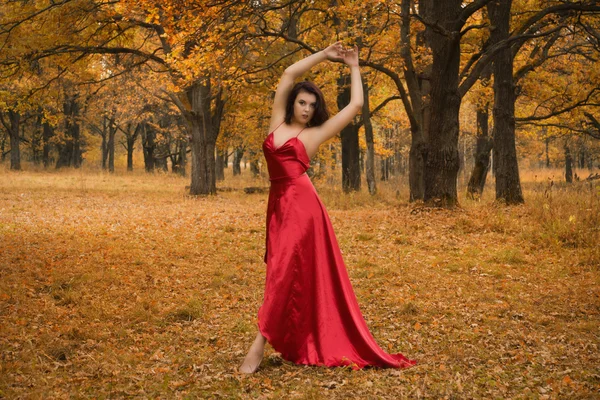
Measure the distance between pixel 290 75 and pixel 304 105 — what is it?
291 mm

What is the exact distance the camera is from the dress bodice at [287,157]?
4.44 metres

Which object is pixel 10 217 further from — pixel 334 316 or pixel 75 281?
pixel 334 316

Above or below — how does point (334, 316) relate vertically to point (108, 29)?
below

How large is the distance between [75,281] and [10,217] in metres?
6.47

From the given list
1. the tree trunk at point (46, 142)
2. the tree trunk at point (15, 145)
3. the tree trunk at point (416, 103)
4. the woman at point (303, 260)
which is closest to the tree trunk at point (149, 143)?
the tree trunk at point (46, 142)

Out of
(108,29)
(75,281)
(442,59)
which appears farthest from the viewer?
(108,29)

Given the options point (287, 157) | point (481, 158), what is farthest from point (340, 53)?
point (481, 158)

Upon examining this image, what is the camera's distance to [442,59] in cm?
1231

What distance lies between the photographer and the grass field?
4262 mm

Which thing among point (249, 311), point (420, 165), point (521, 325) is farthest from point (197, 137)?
point (521, 325)

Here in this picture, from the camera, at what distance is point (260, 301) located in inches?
278

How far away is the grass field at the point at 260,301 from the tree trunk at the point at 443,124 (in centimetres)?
64

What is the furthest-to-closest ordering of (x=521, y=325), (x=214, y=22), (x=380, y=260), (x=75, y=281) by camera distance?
1. (x=214, y=22)
2. (x=380, y=260)
3. (x=75, y=281)
4. (x=521, y=325)

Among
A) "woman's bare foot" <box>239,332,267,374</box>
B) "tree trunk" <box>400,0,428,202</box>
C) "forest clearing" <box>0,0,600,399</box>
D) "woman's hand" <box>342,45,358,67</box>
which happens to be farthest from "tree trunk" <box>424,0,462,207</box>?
"woman's bare foot" <box>239,332,267,374</box>
